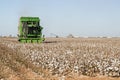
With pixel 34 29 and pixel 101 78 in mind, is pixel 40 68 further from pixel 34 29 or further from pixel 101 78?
pixel 34 29

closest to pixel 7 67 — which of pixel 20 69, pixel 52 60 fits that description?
pixel 20 69

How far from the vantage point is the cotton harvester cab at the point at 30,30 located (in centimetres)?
3628

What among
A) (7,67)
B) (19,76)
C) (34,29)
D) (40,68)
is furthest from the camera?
(34,29)

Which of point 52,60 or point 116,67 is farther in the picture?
point 52,60

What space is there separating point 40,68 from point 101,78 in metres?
3.05

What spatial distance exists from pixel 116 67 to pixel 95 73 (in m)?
0.85

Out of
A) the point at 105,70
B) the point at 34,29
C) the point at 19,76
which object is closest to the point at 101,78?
the point at 105,70

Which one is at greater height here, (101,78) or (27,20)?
(27,20)

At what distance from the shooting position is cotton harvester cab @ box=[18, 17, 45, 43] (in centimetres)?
3628

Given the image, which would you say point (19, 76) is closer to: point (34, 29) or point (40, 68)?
point (40, 68)

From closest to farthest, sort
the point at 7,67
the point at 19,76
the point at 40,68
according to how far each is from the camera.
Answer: the point at 19,76 → the point at 7,67 → the point at 40,68

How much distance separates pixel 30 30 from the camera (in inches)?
1457

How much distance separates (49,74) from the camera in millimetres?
13164

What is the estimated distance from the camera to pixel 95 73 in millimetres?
13602
